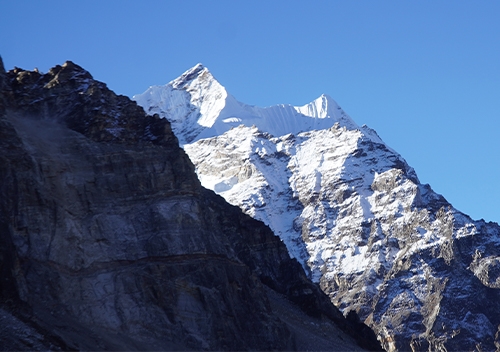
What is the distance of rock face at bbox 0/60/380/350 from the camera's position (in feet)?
299

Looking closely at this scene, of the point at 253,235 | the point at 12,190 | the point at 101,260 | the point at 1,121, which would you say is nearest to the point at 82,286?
the point at 101,260

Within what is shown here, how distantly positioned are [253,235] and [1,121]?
Answer: 5847cm

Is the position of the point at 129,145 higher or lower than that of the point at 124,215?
higher

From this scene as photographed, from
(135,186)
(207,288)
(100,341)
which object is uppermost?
(135,186)

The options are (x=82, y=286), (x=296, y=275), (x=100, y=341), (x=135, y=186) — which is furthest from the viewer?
(x=296, y=275)

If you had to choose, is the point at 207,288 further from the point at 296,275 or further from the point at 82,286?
the point at 296,275

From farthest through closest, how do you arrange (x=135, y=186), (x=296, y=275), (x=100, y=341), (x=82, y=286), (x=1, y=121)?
(x=296, y=275) → (x=135, y=186) → (x=1, y=121) → (x=82, y=286) → (x=100, y=341)

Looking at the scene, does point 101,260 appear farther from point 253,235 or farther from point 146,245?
point 253,235

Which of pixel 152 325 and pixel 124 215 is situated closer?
pixel 152 325

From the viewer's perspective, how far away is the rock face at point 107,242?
299 feet

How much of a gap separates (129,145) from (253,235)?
4295cm

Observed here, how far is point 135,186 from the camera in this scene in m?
108

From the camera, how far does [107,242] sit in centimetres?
10062

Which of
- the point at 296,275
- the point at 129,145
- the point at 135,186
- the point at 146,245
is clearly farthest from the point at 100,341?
the point at 296,275
